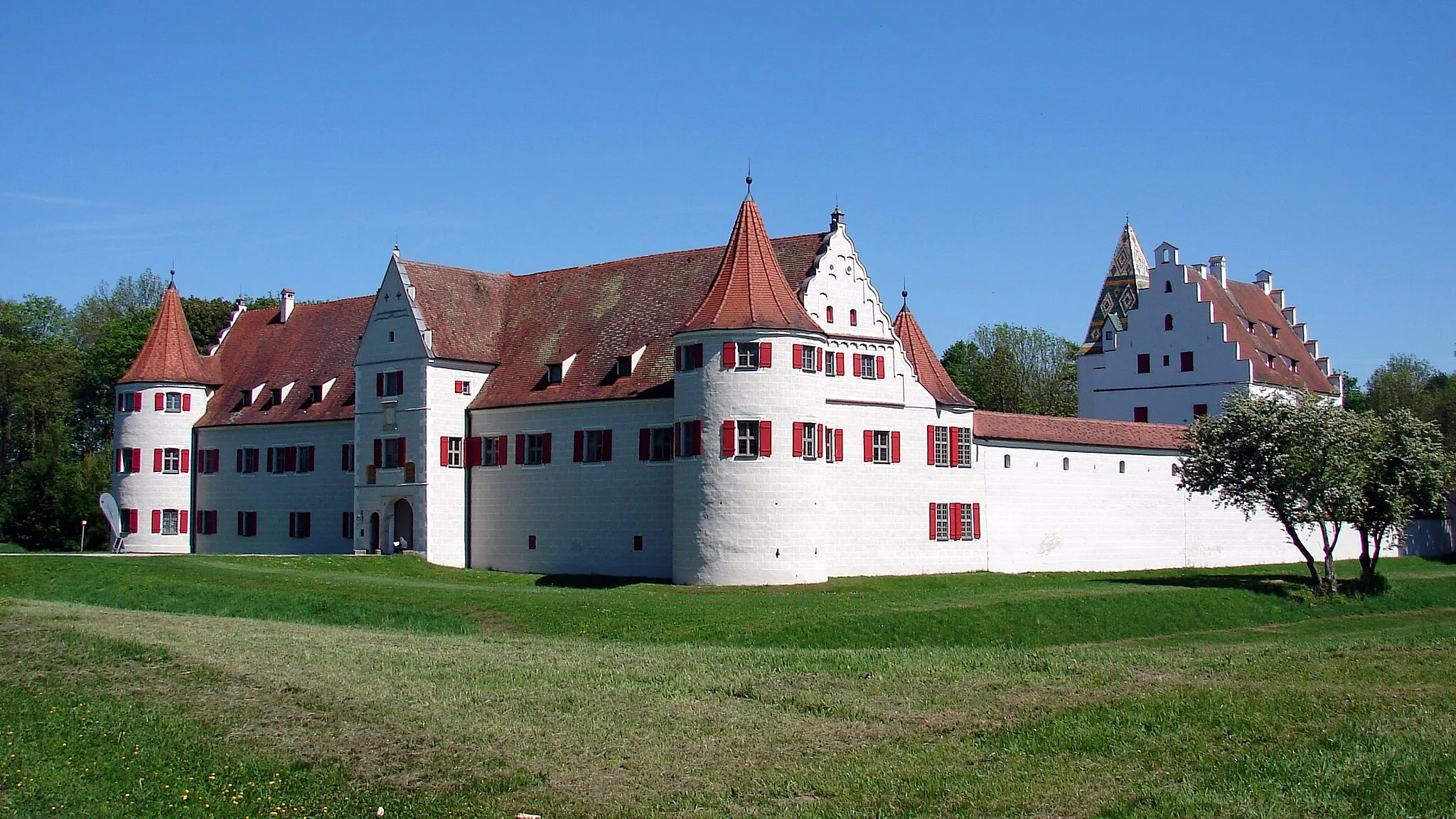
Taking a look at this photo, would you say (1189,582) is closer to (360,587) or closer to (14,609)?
(360,587)

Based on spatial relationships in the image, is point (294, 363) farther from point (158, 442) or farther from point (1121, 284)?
point (1121, 284)

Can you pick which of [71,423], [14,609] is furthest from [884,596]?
[71,423]

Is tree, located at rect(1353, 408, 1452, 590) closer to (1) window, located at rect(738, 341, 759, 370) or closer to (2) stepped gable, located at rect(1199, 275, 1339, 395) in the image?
(1) window, located at rect(738, 341, 759, 370)

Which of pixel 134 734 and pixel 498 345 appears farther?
pixel 498 345

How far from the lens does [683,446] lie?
4641cm

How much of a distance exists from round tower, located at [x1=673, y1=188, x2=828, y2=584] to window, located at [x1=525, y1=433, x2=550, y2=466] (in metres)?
8.18

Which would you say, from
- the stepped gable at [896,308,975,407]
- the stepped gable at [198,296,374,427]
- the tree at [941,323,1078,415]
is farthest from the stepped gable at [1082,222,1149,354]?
the stepped gable at [198,296,374,427]

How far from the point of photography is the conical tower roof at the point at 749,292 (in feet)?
150

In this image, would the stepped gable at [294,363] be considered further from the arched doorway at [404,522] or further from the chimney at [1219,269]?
the chimney at [1219,269]

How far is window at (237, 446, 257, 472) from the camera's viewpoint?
63.4 meters

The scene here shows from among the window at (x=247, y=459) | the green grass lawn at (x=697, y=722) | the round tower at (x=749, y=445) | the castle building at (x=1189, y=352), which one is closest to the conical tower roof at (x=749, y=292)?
the round tower at (x=749, y=445)

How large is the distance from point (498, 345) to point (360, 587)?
60.5 feet

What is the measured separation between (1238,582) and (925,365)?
13487 millimetres

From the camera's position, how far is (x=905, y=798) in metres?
15.3
